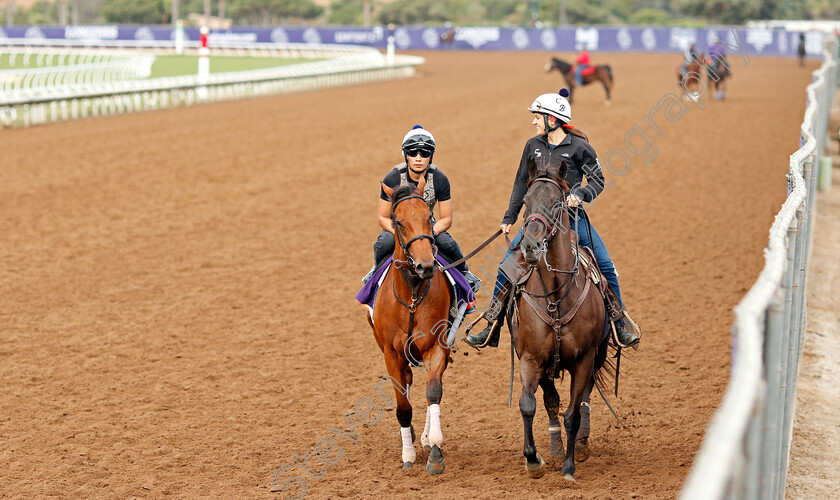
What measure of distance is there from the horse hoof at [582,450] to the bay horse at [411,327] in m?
0.95

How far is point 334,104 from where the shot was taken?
2884cm

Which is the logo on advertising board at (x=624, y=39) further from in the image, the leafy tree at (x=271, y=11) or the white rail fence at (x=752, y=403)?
the white rail fence at (x=752, y=403)

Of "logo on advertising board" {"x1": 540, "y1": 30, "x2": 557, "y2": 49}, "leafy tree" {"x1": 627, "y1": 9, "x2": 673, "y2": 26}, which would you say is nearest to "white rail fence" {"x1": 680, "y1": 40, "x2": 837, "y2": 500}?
"logo on advertising board" {"x1": 540, "y1": 30, "x2": 557, "y2": 49}

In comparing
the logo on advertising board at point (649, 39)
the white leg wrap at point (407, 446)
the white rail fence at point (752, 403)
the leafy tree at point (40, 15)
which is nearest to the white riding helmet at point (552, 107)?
the white rail fence at point (752, 403)

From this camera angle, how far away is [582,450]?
624 cm

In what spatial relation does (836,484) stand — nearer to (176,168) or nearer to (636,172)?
(636,172)

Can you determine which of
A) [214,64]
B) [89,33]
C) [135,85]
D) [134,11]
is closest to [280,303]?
[135,85]

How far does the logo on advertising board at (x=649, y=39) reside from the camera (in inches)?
2267

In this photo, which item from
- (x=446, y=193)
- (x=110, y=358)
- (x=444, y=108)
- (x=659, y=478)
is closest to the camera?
(x=659, y=478)

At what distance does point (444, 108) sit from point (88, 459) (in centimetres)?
2196

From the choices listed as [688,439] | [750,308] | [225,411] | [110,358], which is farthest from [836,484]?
[110,358]

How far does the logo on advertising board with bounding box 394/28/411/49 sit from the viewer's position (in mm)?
63969

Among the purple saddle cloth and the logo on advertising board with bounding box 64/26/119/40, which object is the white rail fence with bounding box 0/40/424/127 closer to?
the purple saddle cloth

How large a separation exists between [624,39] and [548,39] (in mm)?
4953
